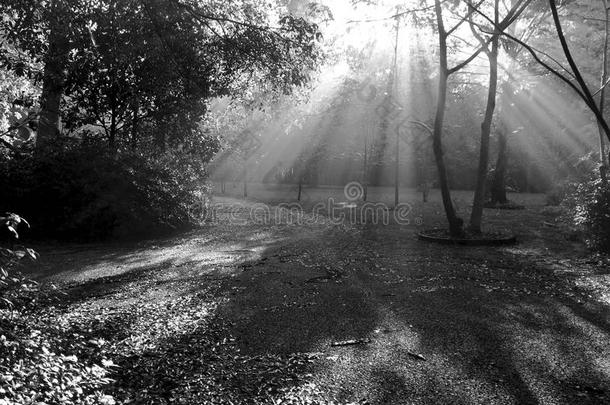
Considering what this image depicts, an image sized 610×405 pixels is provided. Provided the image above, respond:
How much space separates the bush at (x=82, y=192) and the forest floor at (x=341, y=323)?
1.74m

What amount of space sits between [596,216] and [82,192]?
11.3 meters

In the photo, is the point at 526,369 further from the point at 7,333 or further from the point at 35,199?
the point at 35,199

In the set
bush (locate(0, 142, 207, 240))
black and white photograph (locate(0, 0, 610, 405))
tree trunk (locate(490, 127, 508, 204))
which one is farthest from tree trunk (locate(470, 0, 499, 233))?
tree trunk (locate(490, 127, 508, 204))

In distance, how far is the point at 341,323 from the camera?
535 centimetres

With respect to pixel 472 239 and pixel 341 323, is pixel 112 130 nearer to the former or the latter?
pixel 472 239

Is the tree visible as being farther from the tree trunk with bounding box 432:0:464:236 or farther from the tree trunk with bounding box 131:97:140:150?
the tree trunk with bounding box 432:0:464:236

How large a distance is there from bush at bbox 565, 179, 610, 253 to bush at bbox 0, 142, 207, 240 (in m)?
9.93

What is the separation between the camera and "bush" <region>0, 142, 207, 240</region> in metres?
11.8

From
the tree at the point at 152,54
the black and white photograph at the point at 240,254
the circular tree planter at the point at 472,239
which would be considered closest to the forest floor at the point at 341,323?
the black and white photograph at the point at 240,254

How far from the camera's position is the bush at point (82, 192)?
11758 mm

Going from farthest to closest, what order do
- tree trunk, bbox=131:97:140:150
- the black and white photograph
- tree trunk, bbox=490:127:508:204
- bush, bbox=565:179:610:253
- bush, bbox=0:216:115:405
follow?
tree trunk, bbox=490:127:508:204 < tree trunk, bbox=131:97:140:150 < bush, bbox=565:179:610:253 < the black and white photograph < bush, bbox=0:216:115:405

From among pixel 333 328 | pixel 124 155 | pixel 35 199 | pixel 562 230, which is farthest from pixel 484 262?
pixel 35 199

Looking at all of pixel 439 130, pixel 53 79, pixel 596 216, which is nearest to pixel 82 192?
pixel 53 79

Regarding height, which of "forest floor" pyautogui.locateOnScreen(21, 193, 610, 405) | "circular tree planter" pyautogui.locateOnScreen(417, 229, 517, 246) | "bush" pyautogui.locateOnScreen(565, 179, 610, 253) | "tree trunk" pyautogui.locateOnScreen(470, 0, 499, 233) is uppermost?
"tree trunk" pyautogui.locateOnScreen(470, 0, 499, 233)
